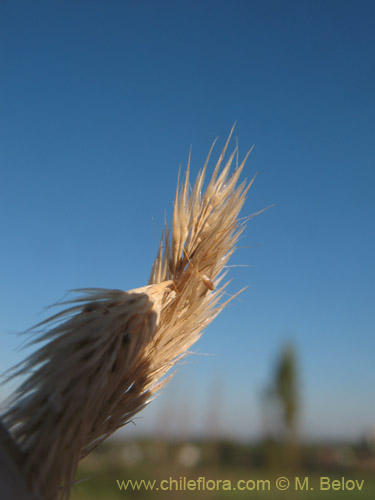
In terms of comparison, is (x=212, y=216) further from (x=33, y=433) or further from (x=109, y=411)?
(x=33, y=433)

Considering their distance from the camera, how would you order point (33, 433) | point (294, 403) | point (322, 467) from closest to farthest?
point (33, 433), point (322, 467), point (294, 403)

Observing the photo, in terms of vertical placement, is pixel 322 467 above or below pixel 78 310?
below

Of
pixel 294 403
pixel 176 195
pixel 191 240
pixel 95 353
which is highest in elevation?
pixel 176 195

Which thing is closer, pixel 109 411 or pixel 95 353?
pixel 95 353

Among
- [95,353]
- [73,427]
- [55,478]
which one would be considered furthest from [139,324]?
[55,478]

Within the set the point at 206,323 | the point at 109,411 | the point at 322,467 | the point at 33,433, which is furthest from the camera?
the point at 322,467

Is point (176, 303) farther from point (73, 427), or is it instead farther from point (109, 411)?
point (73, 427)
